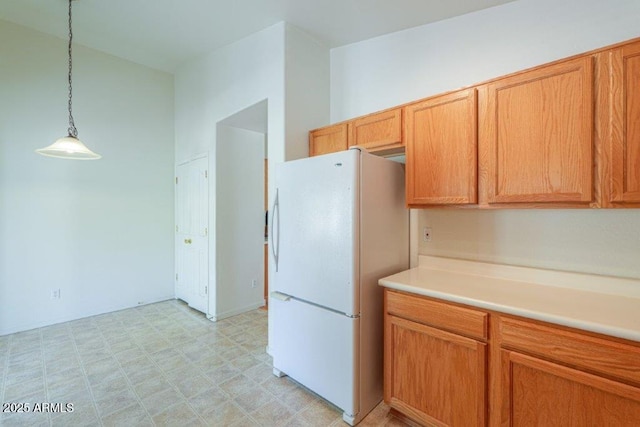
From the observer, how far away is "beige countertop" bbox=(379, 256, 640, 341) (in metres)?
1.21

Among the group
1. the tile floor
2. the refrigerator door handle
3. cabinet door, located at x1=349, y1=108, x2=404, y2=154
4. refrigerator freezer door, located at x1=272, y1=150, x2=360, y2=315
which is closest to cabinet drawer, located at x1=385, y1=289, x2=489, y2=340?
refrigerator freezer door, located at x1=272, y1=150, x2=360, y2=315

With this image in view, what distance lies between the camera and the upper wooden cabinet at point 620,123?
1281 mm

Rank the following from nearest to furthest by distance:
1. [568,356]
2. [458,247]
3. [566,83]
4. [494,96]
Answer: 1. [568,356]
2. [566,83]
3. [494,96]
4. [458,247]

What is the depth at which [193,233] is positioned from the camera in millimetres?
3799

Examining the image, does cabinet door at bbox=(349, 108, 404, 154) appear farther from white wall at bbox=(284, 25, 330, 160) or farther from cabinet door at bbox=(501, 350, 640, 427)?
cabinet door at bbox=(501, 350, 640, 427)

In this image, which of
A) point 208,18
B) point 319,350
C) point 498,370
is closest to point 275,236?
point 319,350

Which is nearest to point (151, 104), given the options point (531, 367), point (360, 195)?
point (360, 195)

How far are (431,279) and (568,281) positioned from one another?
0.75 metres

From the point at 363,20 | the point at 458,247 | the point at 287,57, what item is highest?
the point at 363,20

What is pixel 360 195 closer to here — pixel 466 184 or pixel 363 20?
pixel 466 184

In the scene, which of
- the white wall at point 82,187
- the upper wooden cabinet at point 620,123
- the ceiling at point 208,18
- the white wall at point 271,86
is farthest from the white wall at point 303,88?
the white wall at point 82,187

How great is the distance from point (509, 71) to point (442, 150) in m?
0.72

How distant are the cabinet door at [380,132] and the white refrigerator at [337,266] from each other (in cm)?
19

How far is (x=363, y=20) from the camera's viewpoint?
2.43 meters
